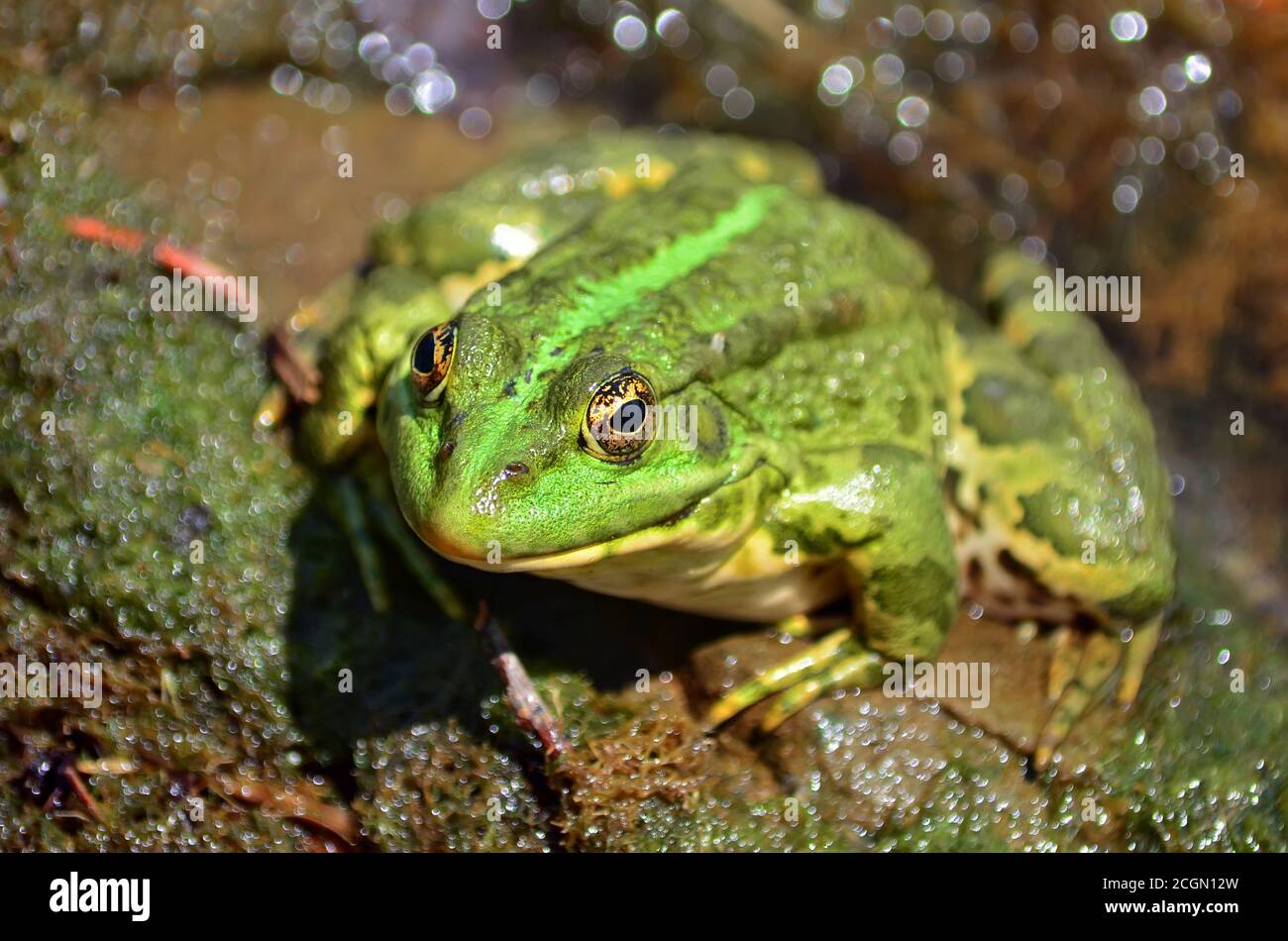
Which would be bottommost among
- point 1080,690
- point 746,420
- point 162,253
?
point 1080,690

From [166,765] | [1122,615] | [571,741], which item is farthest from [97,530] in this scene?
[1122,615]

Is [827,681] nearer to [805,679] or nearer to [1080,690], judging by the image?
[805,679]
